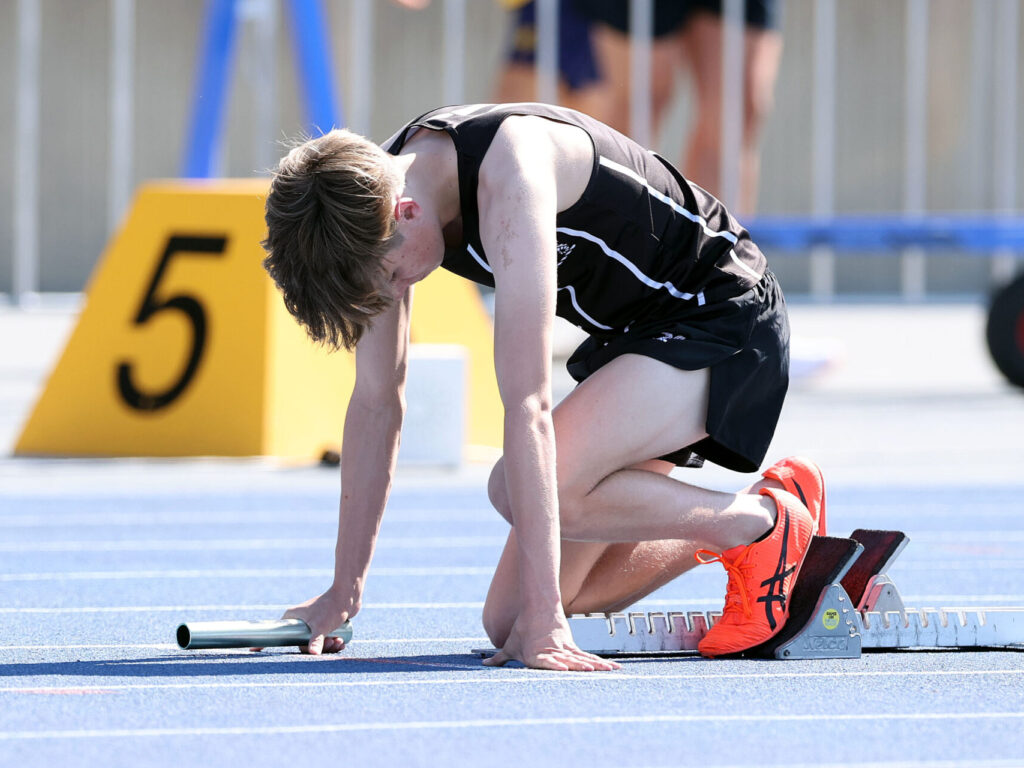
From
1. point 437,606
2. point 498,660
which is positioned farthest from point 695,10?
point 498,660

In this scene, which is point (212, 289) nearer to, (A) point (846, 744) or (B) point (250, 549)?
(B) point (250, 549)

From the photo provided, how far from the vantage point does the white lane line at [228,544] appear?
5941 millimetres

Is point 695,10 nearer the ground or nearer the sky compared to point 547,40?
nearer the sky

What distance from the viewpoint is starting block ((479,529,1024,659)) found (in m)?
4.09

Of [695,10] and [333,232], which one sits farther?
[695,10]

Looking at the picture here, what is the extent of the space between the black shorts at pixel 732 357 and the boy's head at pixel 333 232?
26.7 inches

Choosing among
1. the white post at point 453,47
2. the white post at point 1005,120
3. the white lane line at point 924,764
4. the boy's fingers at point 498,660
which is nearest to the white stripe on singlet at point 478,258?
the boy's fingers at point 498,660

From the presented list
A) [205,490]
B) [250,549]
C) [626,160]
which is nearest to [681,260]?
[626,160]

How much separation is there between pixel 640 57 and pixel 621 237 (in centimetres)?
Result: 851

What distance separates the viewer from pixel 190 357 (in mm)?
7867

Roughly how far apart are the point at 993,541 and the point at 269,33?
7.13 meters

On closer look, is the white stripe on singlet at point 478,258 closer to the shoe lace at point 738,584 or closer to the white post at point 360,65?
the shoe lace at point 738,584

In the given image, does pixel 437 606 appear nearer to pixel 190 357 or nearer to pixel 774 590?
pixel 774 590

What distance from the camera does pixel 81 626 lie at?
455 cm
